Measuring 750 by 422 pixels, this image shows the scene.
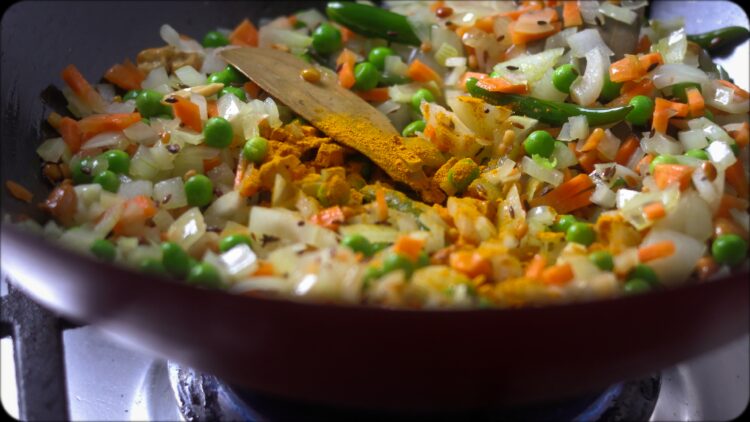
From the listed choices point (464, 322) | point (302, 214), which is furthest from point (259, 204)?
point (464, 322)

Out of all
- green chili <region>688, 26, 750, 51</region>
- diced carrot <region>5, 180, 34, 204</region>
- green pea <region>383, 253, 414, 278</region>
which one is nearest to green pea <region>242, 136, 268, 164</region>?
diced carrot <region>5, 180, 34, 204</region>

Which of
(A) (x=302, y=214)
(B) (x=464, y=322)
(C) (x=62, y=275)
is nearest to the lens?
(B) (x=464, y=322)

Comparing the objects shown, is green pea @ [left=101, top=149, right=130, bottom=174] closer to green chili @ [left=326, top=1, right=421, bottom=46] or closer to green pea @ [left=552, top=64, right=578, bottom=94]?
green chili @ [left=326, top=1, right=421, bottom=46]

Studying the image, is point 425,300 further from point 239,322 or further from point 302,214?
point 302,214

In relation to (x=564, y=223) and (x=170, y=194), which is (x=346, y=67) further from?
(x=564, y=223)

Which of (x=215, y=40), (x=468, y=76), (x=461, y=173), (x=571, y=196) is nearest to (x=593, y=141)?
(x=571, y=196)
